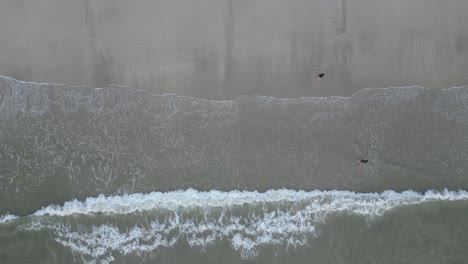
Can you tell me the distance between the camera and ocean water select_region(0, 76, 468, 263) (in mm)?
10188

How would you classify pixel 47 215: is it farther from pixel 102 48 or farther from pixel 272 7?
pixel 272 7

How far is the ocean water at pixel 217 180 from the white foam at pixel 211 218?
0.02 m

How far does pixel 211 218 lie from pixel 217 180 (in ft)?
2.63

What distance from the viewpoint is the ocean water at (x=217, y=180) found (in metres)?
10.2

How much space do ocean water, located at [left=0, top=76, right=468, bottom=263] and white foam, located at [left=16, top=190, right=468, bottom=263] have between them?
0.02 m

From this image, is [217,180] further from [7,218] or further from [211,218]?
[7,218]

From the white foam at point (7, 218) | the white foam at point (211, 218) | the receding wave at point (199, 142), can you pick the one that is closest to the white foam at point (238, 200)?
the white foam at point (211, 218)

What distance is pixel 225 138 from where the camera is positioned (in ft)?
34.1

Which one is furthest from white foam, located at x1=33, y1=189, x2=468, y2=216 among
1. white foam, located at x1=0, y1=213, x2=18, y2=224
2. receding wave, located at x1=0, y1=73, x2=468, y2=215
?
white foam, located at x1=0, y1=213, x2=18, y2=224

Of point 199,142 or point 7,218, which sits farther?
point 199,142

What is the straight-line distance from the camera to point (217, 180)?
10383 millimetres

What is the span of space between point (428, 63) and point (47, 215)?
28.3 ft

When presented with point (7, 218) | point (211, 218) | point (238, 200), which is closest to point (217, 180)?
point (238, 200)

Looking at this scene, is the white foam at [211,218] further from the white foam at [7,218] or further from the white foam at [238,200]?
the white foam at [7,218]
